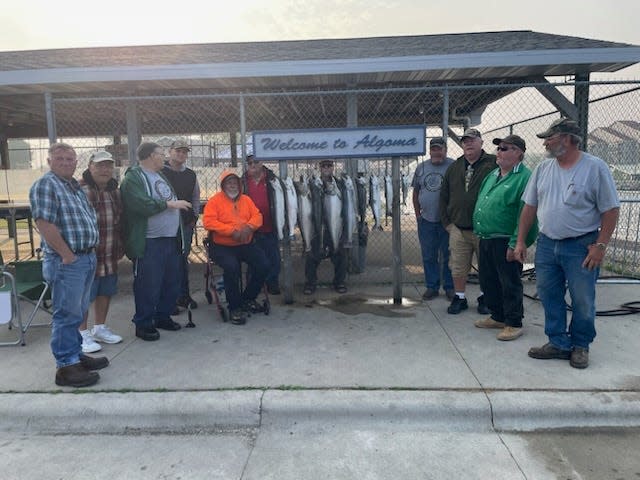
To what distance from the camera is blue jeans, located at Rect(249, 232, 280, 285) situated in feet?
20.5

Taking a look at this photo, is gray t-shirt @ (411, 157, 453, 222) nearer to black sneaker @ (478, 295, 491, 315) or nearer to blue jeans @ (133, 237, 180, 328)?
black sneaker @ (478, 295, 491, 315)

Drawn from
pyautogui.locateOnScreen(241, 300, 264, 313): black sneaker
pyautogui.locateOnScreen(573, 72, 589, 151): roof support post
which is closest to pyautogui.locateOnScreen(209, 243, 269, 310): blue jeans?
pyautogui.locateOnScreen(241, 300, 264, 313): black sneaker

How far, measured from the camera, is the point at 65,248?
362cm

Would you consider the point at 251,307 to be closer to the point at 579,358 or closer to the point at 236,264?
the point at 236,264

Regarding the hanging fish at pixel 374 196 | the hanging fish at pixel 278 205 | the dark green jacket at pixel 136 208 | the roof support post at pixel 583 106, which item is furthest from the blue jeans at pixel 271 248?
the roof support post at pixel 583 106

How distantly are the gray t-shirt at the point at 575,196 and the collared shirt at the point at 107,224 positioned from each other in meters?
3.94

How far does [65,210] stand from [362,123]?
9869mm

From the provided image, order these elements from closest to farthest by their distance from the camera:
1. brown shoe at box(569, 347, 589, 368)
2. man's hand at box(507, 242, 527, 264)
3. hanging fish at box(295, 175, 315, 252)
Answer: brown shoe at box(569, 347, 589, 368) < man's hand at box(507, 242, 527, 264) < hanging fish at box(295, 175, 315, 252)

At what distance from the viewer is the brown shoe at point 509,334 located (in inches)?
181

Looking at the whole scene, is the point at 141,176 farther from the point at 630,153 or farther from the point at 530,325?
the point at 630,153

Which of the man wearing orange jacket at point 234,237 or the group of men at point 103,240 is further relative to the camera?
the man wearing orange jacket at point 234,237

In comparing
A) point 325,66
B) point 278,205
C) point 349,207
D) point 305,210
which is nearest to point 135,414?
point 278,205

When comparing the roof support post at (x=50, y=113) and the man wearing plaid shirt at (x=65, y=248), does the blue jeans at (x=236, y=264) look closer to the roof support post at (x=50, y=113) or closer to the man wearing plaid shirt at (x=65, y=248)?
the man wearing plaid shirt at (x=65, y=248)

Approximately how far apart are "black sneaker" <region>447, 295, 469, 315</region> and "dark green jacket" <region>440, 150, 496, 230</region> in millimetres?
855
